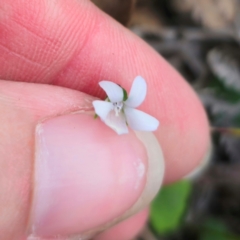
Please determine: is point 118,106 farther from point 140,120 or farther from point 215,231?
point 215,231

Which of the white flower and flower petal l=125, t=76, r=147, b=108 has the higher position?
flower petal l=125, t=76, r=147, b=108

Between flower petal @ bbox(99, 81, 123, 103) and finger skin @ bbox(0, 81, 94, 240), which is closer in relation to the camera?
finger skin @ bbox(0, 81, 94, 240)

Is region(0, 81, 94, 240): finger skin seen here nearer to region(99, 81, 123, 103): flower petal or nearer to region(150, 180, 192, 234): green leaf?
region(99, 81, 123, 103): flower petal

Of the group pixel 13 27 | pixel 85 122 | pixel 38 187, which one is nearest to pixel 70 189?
pixel 38 187

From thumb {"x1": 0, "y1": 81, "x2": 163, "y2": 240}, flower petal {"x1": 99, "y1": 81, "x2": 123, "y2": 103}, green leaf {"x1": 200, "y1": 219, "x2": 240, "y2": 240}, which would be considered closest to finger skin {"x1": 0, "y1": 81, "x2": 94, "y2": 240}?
thumb {"x1": 0, "y1": 81, "x2": 163, "y2": 240}

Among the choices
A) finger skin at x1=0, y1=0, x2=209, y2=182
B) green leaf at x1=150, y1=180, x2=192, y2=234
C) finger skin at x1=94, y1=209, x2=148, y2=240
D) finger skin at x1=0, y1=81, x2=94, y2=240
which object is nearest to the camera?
finger skin at x1=0, y1=81, x2=94, y2=240

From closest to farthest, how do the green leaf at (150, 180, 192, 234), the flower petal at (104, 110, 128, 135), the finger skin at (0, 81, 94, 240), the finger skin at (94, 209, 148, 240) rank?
the finger skin at (0, 81, 94, 240)
the flower petal at (104, 110, 128, 135)
the finger skin at (94, 209, 148, 240)
the green leaf at (150, 180, 192, 234)

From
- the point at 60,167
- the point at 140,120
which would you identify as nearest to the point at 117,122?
the point at 140,120
